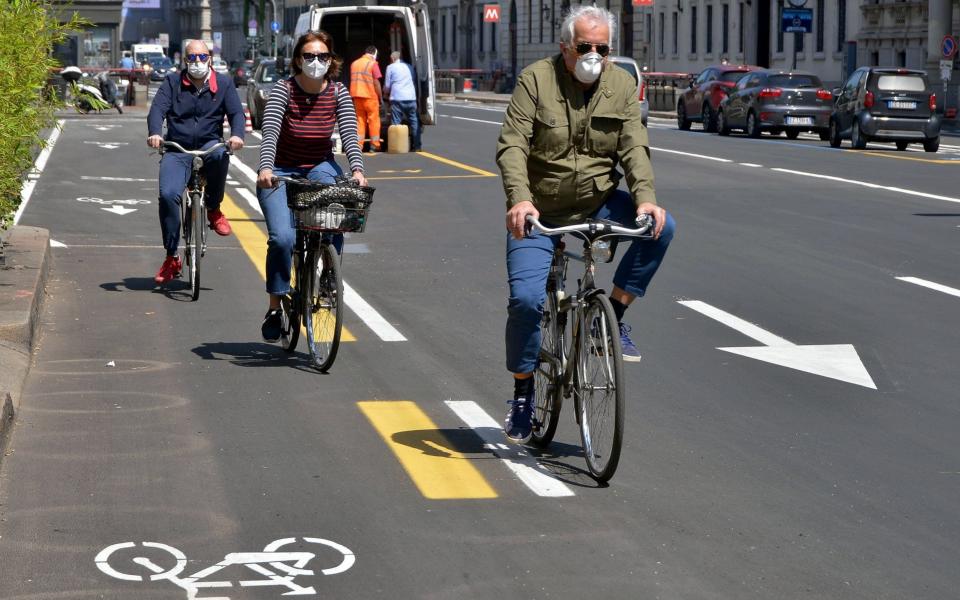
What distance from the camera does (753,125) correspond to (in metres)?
38.1

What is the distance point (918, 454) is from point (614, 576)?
2307mm

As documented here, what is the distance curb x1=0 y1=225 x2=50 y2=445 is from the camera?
8172mm

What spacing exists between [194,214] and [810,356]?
15.0ft

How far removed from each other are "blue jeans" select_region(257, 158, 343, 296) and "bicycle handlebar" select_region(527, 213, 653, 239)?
2.97 meters

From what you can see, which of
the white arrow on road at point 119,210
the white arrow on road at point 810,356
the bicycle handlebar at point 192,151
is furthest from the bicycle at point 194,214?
the white arrow on road at point 119,210

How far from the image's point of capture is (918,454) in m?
7.18

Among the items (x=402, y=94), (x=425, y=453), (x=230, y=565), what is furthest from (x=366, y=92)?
(x=230, y=565)

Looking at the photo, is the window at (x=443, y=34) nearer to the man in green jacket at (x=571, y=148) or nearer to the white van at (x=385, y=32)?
the white van at (x=385, y=32)

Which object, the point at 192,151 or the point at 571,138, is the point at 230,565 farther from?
the point at 192,151

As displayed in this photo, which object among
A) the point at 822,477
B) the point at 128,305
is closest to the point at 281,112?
the point at 128,305

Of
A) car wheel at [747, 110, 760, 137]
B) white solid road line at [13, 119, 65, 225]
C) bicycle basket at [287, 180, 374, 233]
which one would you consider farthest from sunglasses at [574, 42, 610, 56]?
car wheel at [747, 110, 760, 137]

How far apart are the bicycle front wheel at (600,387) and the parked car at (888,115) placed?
27704 millimetres

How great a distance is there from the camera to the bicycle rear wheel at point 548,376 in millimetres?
6879

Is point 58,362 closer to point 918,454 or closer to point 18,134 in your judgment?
point 18,134
